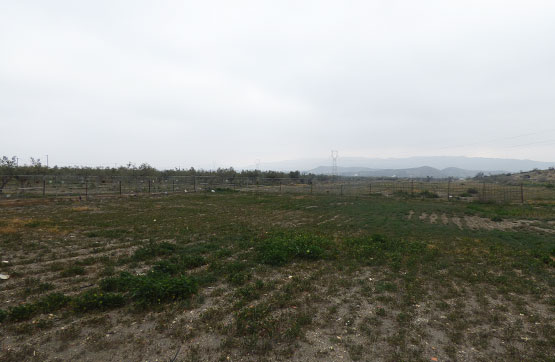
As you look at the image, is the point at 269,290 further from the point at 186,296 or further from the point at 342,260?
the point at 342,260

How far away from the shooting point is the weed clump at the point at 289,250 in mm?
6805

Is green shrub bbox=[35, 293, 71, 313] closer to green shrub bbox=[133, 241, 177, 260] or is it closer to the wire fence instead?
green shrub bbox=[133, 241, 177, 260]

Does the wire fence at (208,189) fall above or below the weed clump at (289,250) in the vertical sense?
above

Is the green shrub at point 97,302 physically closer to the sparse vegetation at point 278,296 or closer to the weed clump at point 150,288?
the sparse vegetation at point 278,296

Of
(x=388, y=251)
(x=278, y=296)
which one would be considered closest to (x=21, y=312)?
(x=278, y=296)

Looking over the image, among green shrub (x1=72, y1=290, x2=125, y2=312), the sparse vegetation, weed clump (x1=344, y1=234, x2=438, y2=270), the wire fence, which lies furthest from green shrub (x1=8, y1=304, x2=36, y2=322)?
the wire fence

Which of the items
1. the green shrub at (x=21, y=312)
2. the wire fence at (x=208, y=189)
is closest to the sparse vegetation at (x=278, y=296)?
the green shrub at (x=21, y=312)

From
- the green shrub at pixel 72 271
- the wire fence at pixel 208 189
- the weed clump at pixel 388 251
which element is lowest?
the weed clump at pixel 388 251

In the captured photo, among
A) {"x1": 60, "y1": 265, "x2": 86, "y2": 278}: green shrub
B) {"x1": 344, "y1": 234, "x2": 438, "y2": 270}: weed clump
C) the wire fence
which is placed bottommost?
{"x1": 344, "y1": 234, "x2": 438, "y2": 270}: weed clump

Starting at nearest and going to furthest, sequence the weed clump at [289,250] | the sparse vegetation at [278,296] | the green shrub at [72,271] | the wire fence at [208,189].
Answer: the sparse vegetation at [278,296] < the green shrub at [72,271] < the weed clump at [289,250] < the wire fence at [208,189]

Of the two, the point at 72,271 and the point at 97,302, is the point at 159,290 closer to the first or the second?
the point at 97,302

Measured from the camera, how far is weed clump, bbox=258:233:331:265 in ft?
22.3

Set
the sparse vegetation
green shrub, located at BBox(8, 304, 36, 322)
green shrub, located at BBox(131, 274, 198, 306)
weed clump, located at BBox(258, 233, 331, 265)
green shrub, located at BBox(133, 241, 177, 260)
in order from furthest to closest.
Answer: green shrub, located at BBox(133, 241, 177, 260)
weed clump, located at BBox(258, 233, 331, 265)
green shrub, located at BBox(131, 274, 198, 306)
green shrub, located at BBox(8, 304, 36, 322)
the sparse vegetation

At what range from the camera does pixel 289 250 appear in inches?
290
